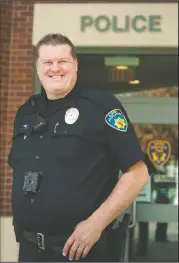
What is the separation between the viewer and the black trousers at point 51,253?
2024 mm

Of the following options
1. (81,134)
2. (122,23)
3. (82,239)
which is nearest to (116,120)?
(81,134)

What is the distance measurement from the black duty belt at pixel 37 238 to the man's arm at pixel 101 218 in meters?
0.14

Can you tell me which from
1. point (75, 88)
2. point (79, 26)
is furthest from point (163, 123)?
point (75, 88)

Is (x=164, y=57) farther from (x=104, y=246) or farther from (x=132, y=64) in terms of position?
(x=104, y=246)

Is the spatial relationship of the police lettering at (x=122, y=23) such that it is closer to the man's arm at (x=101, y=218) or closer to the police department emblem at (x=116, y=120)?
the police department emblem at (x=116, y=120)

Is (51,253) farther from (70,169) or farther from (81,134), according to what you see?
(81,134)

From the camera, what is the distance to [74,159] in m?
2.00

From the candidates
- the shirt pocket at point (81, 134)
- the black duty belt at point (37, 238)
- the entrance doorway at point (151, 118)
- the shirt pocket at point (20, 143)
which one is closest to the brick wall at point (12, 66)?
the entrance doorway at point (151, 118)

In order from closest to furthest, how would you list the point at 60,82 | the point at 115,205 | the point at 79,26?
the point at 115,205, the point at 60,82, the point at 79,26

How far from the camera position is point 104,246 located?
2.08 meters

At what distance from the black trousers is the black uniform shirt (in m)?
0.09

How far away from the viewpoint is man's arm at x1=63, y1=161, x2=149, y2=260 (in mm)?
1931

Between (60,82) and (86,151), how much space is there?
0.35m

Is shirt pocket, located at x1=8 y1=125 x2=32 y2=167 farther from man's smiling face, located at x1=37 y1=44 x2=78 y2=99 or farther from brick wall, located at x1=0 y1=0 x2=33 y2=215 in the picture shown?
brick wall, located at x1=0 y1=0 x2=33 y2=215
